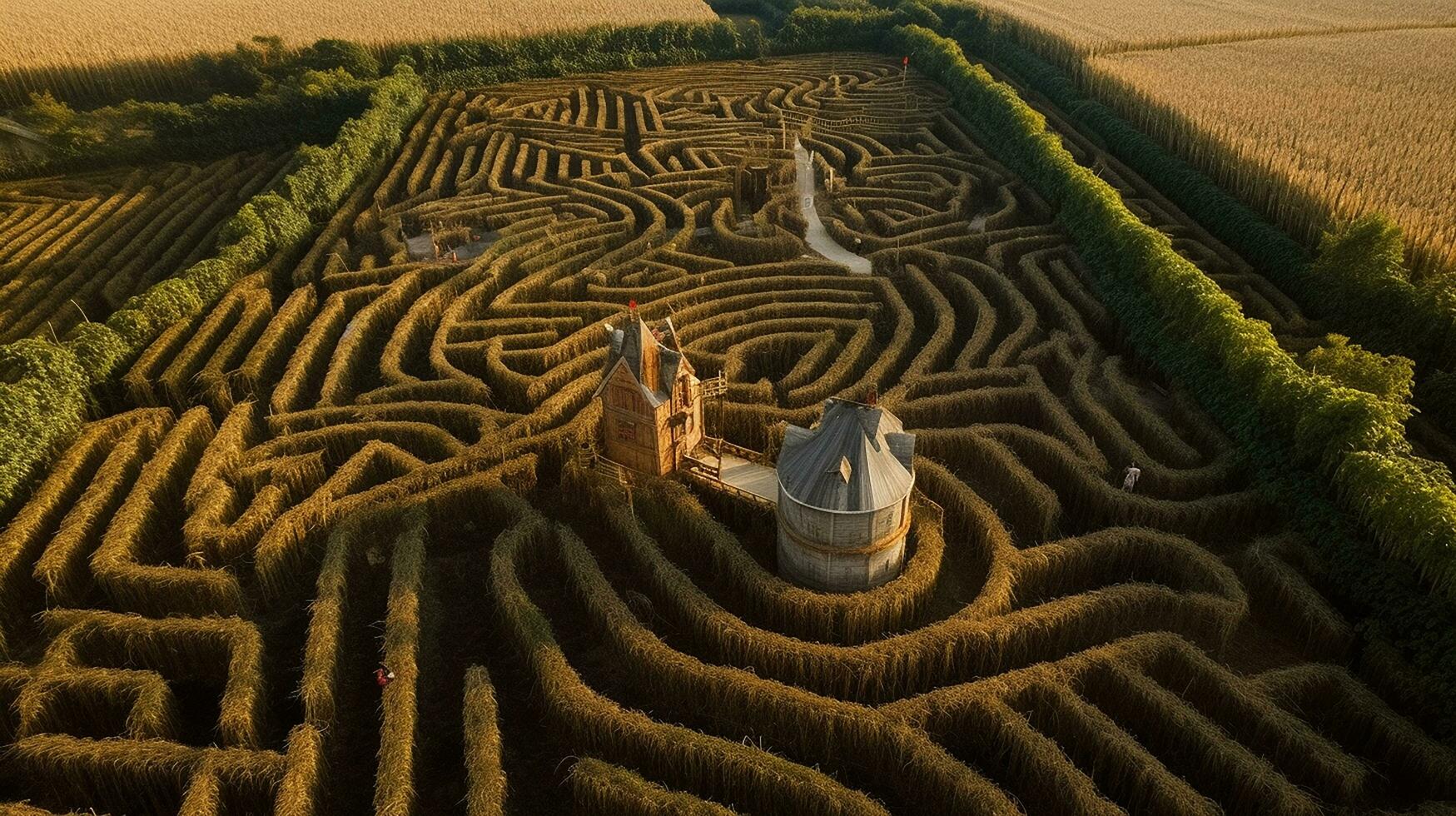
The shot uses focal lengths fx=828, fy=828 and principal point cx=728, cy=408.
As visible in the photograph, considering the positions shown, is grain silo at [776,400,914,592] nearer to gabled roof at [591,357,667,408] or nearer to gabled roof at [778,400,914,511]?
gabled roof at [778,400,914,511]

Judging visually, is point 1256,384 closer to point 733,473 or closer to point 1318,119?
point 733,473

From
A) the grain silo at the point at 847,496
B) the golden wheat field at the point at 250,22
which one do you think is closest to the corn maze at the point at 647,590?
the grain silo at the point at 847,496

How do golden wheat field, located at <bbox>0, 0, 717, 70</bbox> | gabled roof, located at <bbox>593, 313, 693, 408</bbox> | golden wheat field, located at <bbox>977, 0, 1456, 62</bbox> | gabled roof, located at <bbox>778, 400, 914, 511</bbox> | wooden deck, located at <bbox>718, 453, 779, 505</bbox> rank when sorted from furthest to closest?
golden wheat field, located at <bbox>977, 0, 1456, 62</bbox>
golden wheat field, located at <bbox>0, 0, 717, 70</bbox>
wooden deck, located at <bbox>718, 453, 779, 505</bbox>
gabled roof, located at <bbox>593, 313, 693, 408</bbox>
gabled roof, located at <bbox>778, 400, 914, 511</bbox>

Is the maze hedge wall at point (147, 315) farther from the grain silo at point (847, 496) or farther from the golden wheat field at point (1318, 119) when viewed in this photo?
the golden wheat field at point (1318, 119)

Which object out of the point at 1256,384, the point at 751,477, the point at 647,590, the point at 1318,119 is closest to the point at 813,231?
the point at 751,477

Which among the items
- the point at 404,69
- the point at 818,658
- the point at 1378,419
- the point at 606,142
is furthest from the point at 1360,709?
the point at 404,69

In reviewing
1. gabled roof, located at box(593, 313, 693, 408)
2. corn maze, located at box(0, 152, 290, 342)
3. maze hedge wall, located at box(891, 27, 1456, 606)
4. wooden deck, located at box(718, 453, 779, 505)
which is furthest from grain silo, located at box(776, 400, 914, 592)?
corn maze, located at box(0, 152, 290, 342)

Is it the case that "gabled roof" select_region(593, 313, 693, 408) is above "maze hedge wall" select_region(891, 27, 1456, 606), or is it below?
above

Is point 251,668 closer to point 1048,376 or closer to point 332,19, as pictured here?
point 1048,376
